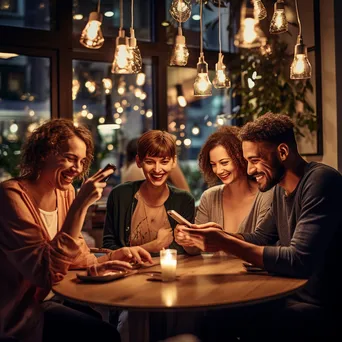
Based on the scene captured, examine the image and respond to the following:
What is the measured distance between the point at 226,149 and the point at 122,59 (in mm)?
1067

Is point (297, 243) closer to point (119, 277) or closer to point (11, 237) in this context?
point (119, 277)

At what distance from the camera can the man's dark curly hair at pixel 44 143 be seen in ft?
8.04

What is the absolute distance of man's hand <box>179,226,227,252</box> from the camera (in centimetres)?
228

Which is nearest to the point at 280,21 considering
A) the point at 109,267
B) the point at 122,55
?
the point at 122,55

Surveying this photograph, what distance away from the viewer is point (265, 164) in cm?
244

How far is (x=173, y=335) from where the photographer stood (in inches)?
92.5

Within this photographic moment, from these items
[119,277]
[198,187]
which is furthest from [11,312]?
[198,187]

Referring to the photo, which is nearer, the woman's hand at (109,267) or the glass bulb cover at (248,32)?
the woman's hand at (109,267)

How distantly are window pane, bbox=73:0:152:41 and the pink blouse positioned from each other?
104 inches

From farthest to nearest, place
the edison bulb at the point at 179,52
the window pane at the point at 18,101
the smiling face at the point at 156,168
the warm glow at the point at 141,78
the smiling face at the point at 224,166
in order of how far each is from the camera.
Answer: the warm glow at the point at 141,78
the window pane at the point at 18,101
the smiling face at the point at 224,166
the smiling face at the point at 156,168
the edison bulb at the point at 179,52

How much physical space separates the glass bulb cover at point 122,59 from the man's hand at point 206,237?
73 cm

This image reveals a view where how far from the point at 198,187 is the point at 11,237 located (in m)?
4.31

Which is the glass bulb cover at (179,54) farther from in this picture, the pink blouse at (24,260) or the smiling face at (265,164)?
the pink blouse at (24,260)

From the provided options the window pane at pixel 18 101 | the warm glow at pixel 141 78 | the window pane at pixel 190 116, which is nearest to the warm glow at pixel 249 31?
the window pane at pixel 18 101
